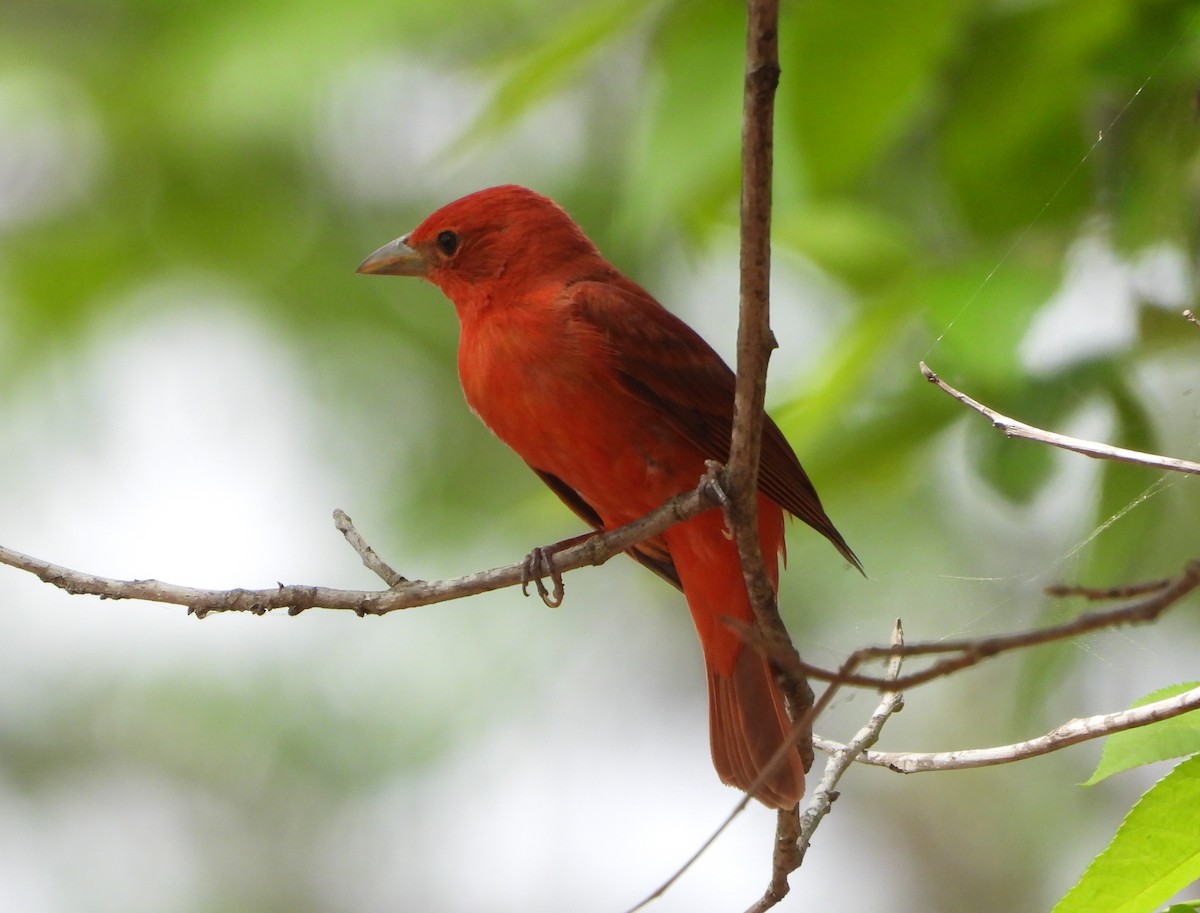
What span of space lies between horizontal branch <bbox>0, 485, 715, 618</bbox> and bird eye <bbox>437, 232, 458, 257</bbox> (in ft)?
3.90

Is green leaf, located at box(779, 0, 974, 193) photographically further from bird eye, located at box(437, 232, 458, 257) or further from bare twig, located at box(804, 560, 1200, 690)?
bird eye, located at box(437, 232, 458, 257)

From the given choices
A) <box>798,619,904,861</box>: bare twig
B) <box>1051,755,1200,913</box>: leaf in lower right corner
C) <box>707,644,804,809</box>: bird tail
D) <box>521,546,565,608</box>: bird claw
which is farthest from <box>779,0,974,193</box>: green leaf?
<box>707,644,804,809</box>: bird tail

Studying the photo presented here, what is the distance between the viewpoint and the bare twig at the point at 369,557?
222cm

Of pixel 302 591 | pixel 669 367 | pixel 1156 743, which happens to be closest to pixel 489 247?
pixel 669 367

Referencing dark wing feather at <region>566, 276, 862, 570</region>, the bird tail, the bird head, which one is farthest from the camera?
the bird head

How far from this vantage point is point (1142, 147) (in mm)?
2174

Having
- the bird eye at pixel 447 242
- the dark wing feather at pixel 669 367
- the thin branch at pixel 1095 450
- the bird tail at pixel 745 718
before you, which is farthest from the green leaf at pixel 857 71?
the bird eye at pixel 447 242

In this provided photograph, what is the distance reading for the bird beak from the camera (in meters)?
3.15

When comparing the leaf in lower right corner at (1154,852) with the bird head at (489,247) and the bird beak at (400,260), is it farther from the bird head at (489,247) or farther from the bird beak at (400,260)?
the bird beak at (400,260)

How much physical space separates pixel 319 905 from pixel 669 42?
4904mm

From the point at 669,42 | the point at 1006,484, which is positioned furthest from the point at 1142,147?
the point at 669,42

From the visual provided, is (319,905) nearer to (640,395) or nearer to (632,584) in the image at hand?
(632,584)

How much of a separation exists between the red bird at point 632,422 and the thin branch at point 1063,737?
52 centimetres

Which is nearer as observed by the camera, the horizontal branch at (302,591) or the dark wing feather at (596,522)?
the horizontal branch at (302,591)
